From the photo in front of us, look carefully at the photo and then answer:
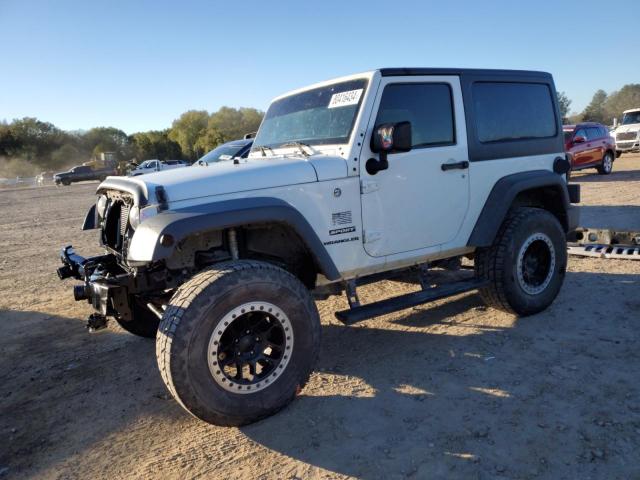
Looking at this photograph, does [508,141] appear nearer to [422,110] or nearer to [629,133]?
[422,110]

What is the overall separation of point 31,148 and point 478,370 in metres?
72.2

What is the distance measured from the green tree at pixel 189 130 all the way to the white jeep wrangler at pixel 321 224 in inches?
2338

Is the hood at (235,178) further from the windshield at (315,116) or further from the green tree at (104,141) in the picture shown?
the green tree at (104,141)

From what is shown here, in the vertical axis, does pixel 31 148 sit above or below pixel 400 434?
above

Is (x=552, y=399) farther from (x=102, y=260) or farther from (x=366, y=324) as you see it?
(x=102, y=260)

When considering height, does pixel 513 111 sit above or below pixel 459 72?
below

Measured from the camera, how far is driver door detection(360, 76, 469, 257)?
369 cm

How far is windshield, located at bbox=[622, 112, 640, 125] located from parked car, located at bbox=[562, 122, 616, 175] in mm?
6981

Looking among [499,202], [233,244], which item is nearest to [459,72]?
[499,202]

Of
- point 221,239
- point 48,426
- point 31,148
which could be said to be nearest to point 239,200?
point 221,239

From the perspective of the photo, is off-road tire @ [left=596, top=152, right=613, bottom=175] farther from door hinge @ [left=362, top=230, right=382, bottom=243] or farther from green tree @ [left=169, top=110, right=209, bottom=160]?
green tree @ [left=169, top=110, right=209, bottom=160]

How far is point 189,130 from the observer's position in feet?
231

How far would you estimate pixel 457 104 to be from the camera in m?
4.14

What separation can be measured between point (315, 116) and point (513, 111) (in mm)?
1935
